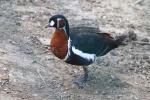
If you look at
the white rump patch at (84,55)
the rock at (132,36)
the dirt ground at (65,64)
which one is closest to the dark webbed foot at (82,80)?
the dirt ground at (65,64)

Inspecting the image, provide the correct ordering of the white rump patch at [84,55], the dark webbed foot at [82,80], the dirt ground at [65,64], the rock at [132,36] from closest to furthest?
1. the white rump patch at [84,55]
2. the dirt ground at [65,64]
3. the dark webbed foot at [82,80]
4. the rock at [132,36]

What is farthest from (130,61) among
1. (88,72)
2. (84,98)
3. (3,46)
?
(3,46)

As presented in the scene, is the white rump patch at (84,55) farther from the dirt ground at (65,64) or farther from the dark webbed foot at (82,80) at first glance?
the dirt ground at (65,64)

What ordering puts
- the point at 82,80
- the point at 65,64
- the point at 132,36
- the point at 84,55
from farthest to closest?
the point at 132,36
the point at 65,64
the point at 82,80
the point at 84,55

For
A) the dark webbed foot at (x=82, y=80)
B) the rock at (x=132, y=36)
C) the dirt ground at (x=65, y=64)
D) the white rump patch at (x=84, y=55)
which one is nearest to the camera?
the white rump patch at (x=84, y=55)

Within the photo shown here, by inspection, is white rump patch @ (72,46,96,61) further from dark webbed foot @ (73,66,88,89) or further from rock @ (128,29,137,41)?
rock @ (128,29,137,41)

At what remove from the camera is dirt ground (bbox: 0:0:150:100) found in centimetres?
611

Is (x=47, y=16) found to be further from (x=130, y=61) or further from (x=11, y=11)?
(x=130, y=61)

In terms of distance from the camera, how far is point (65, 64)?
6668 mm

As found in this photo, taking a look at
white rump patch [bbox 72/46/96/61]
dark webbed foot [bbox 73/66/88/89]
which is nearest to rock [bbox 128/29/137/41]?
dark webbed foot [bbox 73/66/88/89]

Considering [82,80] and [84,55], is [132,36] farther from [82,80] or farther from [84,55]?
[84,55]

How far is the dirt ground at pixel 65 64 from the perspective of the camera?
6105 millimetres

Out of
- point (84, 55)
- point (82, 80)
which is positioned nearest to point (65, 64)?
point (82, 80)

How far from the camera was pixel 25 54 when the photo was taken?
6.73 meters
